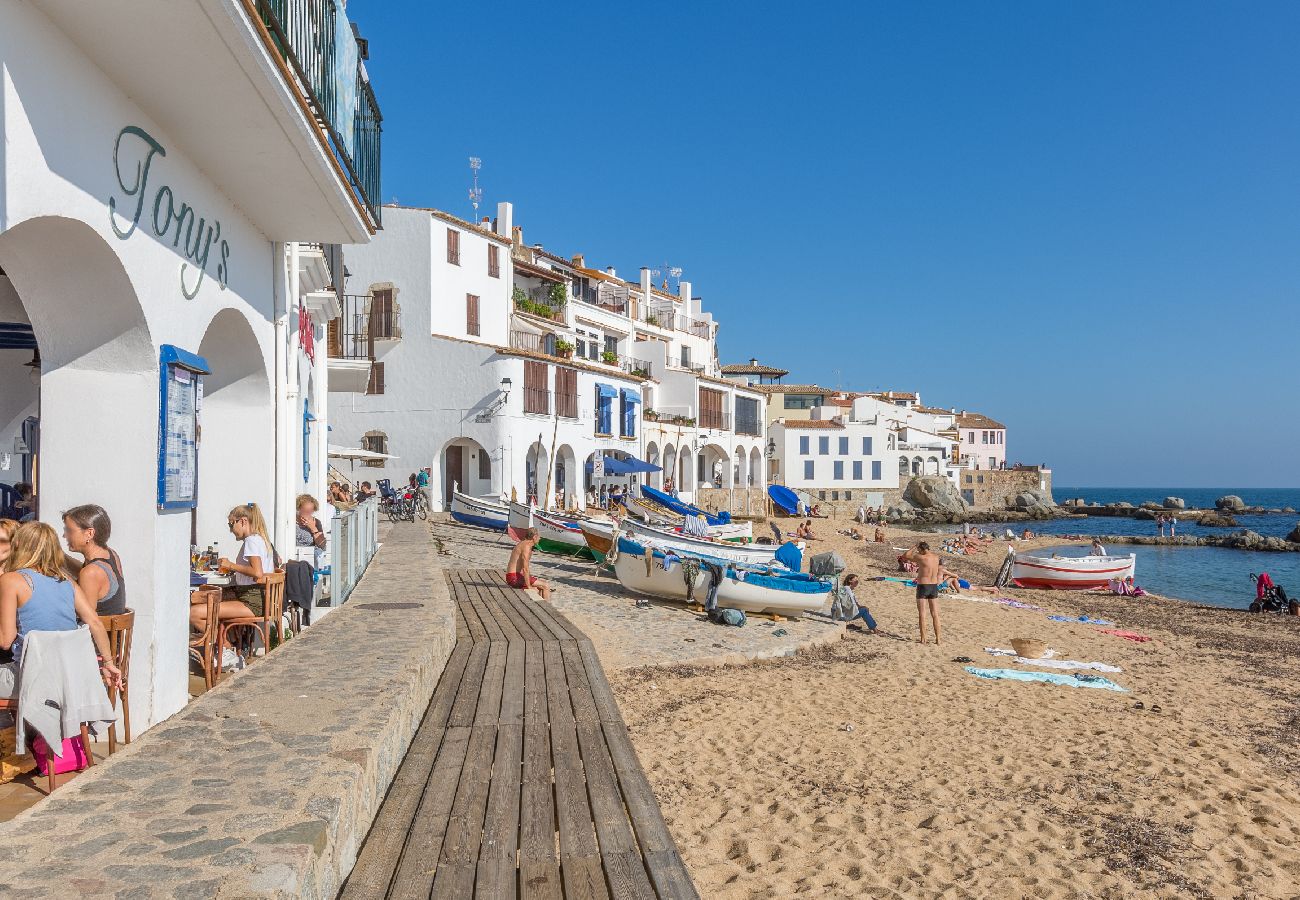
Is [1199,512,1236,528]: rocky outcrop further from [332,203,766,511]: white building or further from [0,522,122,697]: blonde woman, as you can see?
[0,522,122,697]: blonde woman

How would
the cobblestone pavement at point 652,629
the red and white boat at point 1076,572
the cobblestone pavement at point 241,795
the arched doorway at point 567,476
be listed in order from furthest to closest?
the arched doorway at point 567,476 → the red and white boat at point 1076,572 → the cobblestone pavement at point 652,629 → the cobblestone pavement at point 241,795

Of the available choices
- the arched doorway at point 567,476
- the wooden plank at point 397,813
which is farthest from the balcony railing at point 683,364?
the wooden plank at point 397,813

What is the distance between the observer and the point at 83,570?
5004mm

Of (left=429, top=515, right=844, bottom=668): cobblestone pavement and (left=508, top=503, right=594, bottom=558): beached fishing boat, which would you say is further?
(left=508, top=503, right=594, bottom=558): beached fishing boat

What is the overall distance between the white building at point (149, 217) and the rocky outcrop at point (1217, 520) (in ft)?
277

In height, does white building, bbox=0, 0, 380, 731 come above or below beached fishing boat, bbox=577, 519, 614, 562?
above

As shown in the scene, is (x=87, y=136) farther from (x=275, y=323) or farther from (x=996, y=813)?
(x=996, y=813)

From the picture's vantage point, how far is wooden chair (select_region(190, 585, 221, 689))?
263 inches

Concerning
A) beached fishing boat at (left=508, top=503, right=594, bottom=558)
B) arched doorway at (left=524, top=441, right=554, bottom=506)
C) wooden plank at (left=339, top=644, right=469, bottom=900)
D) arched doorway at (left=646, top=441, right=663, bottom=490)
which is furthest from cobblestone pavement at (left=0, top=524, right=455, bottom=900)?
arched doorway at (left=646, top=441, right=663, bottom=490)

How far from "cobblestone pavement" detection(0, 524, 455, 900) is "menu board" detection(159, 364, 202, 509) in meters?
1.27

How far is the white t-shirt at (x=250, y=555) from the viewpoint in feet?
24.4

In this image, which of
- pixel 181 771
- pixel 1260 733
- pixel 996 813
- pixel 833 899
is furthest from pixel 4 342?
pixel 1260 733

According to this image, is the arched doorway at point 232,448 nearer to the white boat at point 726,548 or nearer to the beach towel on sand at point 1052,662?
the beach towel on sand at point 1052,662

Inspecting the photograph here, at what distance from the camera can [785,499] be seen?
52500mm
